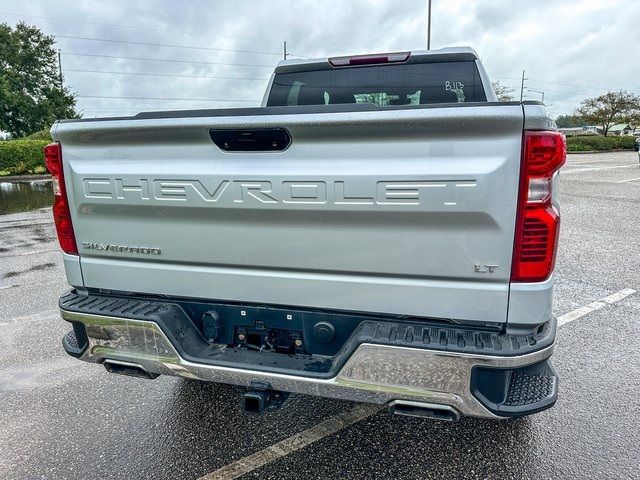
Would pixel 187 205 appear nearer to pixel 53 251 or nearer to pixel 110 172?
pixel 110 172

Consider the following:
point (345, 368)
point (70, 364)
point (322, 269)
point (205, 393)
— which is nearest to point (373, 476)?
point (345, 368)

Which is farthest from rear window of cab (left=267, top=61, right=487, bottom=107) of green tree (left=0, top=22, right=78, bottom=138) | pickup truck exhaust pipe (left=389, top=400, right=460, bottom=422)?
green tree (left=0, top=22, right=78, bottom=138)

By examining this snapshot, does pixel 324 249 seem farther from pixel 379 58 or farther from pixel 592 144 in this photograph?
pixel 592 144

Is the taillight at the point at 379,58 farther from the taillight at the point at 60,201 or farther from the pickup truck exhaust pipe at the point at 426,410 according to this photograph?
the pickup truck exhaust pipe at the point at 426,410

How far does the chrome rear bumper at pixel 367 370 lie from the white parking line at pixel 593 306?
285 cm

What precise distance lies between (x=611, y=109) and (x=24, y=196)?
6121 cm

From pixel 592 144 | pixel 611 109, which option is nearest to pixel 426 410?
pixel 592 144

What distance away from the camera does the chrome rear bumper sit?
1910 millimetres

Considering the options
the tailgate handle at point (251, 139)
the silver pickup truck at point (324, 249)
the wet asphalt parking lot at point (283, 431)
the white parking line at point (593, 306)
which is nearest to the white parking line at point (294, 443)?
the wet asphalt parking lot at point (283, 431)

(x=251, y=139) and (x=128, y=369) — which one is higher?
(x=251, y=139)

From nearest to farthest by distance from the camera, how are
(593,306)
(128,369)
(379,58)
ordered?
1. (128,369)
2. (379,58)
3. (593,306)

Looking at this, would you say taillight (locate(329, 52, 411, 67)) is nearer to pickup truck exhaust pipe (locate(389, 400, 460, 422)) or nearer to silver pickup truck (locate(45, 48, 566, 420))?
silver pickup truck (locate(45, 48, 566, 420))

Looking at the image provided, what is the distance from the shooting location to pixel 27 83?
135 ft

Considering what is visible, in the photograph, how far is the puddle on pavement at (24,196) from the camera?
40.2ft
